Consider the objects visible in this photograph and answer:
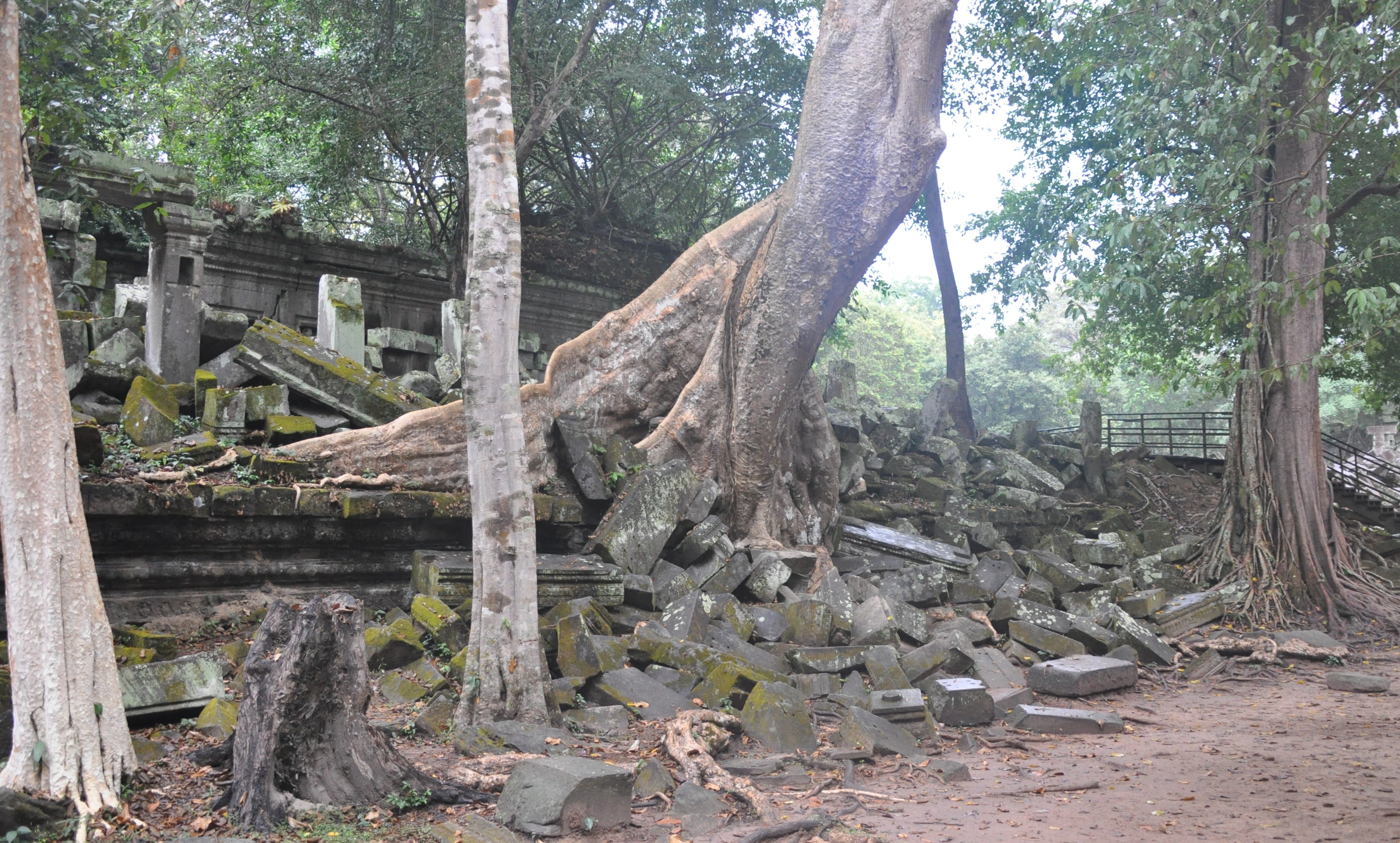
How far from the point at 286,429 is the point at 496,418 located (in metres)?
2.54

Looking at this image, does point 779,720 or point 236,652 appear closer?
point 779,720

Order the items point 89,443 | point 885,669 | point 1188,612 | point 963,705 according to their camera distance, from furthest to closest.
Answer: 1. point 1188,612
2. point 885,669
3. point 963,705
4. point 89,443

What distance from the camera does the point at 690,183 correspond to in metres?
14.3

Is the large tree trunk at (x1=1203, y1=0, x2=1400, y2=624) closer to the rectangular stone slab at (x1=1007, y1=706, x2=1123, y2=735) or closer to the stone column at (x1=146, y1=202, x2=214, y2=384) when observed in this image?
the rectangular stone slab at (x1=1007, y1=706, x2=1123, y2=735)

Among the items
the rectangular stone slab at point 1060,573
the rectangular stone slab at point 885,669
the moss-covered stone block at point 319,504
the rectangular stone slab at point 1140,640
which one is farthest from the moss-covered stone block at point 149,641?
the rectangular stone slab at point 1060,573

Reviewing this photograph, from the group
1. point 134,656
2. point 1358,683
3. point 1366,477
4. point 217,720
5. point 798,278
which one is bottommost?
point 1358,683

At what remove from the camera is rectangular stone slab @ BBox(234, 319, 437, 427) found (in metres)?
6.48

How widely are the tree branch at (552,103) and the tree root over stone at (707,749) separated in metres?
7.71

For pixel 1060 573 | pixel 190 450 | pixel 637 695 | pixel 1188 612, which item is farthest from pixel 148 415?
pixel 1188 612

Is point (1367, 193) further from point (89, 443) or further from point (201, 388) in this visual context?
point (89, 443)

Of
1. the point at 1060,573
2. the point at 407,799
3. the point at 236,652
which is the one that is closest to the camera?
the point at 407,799

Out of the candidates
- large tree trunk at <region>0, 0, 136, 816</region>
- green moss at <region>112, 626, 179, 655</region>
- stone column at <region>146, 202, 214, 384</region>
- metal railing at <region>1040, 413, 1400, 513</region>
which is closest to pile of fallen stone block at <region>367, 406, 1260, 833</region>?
green moss at <region>112, 626, 179, 655</region>

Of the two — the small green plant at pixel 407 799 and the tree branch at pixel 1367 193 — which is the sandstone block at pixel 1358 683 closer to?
the tree branch at pixel 1367 193

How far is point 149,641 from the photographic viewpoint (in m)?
4.18
